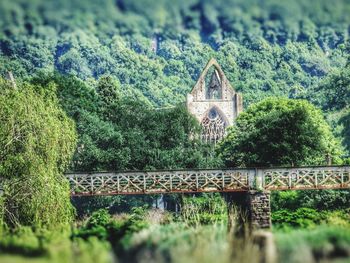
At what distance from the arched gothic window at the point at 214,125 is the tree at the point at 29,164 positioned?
2555 inches

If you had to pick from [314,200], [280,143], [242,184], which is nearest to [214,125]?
[280,143]

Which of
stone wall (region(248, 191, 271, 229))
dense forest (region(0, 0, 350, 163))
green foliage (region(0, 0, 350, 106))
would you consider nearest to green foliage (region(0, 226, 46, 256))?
dense forest (region(0, 0, 350, 163))

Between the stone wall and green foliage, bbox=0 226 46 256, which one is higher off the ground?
the stone wall

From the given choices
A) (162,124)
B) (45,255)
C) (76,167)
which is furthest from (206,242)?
(162,124)

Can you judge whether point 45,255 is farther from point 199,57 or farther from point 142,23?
point 199,57

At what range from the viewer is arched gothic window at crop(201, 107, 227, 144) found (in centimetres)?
10000

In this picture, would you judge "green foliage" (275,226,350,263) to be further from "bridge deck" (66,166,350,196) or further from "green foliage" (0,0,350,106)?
"green foliage" (0,0,350,106)

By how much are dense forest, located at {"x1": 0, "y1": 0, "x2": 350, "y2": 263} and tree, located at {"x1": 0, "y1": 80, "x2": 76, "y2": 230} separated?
0.16ft

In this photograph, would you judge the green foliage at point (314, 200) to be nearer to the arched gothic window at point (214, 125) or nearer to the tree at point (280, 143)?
the tree at point (280, 143)

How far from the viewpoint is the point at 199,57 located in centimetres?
18888

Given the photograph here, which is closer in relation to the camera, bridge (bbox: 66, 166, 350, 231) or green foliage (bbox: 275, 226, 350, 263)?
green foliage (bbox: 275, 226, 350, 263)

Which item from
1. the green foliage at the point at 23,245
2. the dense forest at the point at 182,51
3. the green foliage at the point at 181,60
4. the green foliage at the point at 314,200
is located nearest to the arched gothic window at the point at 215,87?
the green foliage at the point at 181,60

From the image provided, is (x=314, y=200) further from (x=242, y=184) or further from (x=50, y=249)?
(x=50, y=249)

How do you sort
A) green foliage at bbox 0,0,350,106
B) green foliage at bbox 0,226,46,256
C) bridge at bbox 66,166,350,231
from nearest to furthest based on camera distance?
green foliage at bbox 0,226,46,256, bridge at bbox 66,166,350,231, green foliage at bbox 0,0,350,106
